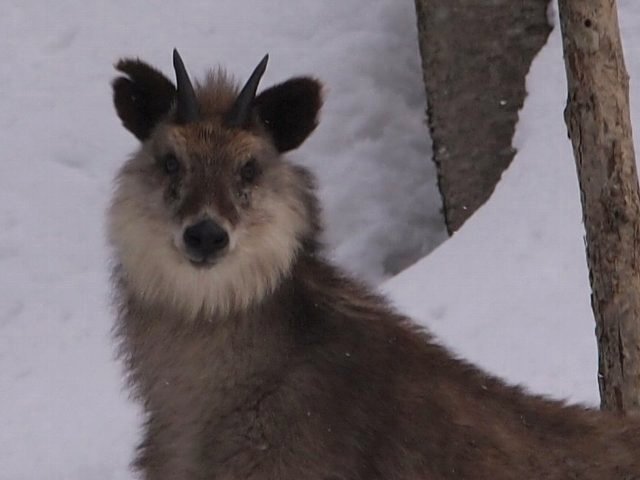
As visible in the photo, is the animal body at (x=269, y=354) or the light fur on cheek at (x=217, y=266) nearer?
the animal body at (x=269, y=354)

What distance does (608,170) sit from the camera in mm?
6172

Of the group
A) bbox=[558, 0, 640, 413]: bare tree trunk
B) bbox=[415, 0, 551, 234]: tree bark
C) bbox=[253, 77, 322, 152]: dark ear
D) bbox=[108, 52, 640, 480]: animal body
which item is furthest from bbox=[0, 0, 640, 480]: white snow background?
bbox=[253, 77, 322, 152]: dark ear

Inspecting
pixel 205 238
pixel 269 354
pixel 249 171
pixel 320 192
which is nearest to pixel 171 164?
pixel 249 171

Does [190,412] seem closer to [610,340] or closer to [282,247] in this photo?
[282,247]

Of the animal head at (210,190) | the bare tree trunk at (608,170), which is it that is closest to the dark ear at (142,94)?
the animal head at (210,190)

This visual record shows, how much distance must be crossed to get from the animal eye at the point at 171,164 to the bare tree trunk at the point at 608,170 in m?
1.71

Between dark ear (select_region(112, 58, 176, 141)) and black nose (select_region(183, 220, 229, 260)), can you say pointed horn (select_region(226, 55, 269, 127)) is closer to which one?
dark ear (select_region(112, 58, 176, 141))

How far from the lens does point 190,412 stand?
515 centimetres

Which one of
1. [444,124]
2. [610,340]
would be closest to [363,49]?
[444,124]

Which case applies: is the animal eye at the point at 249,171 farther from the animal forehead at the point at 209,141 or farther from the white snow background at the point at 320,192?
the white snow background at the point at 320,192

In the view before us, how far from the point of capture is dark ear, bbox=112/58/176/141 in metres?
5.48

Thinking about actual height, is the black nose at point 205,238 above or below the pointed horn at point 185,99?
below

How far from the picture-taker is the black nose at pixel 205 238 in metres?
5.05

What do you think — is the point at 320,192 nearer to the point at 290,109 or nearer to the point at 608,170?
the point at 608,170
